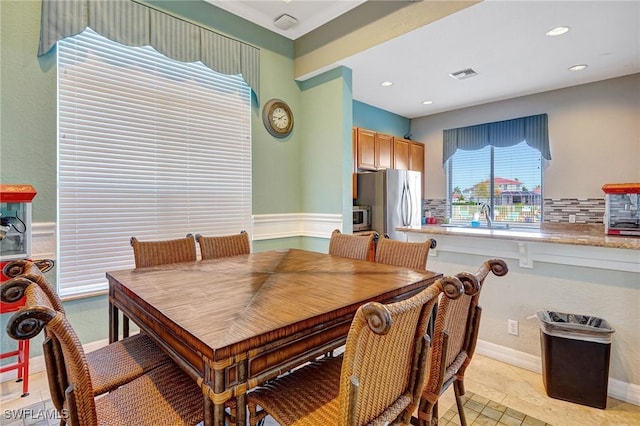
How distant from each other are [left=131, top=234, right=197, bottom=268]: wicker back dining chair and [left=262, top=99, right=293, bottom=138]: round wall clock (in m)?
1.82

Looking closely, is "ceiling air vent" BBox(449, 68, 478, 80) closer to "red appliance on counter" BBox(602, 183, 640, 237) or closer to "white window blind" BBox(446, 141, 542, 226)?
"white window blind" BBox(446, 141, 542, 226)

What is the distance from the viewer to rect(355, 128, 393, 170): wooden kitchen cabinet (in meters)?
4.41

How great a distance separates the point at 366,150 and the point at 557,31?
2341mm

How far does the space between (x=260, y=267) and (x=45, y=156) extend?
1813 mm

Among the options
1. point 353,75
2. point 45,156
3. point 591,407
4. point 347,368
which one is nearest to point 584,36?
point 353,75

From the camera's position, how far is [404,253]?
82.3 inches

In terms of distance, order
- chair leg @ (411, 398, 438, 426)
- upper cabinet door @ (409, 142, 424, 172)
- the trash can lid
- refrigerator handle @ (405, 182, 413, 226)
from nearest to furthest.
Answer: chair leg @ (411, 398, 438, 426) → the trash can lid → refrigerator handle @ (405, 182, 413, 226) → upper cabinet door @ (409, 142, 424, 172)

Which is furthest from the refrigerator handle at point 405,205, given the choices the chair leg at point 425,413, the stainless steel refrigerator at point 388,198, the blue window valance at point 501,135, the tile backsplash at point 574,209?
the chair leg at point 425,413

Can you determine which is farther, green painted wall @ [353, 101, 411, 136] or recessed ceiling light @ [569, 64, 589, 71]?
green painted wall @ [353, 101, 411, 136]

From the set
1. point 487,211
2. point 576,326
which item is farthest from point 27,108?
point 487,211

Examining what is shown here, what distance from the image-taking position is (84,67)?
2453mm

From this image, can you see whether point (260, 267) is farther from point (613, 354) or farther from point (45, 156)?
point (613, 354)

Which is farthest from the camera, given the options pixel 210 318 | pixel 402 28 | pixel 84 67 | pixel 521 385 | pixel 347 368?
pixel 402 28

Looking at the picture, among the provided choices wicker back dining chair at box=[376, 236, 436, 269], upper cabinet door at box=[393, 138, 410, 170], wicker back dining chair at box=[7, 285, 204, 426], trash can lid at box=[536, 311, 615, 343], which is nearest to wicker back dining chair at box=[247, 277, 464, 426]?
wicker back dining chair at box=[7, 285, 204, 426]
